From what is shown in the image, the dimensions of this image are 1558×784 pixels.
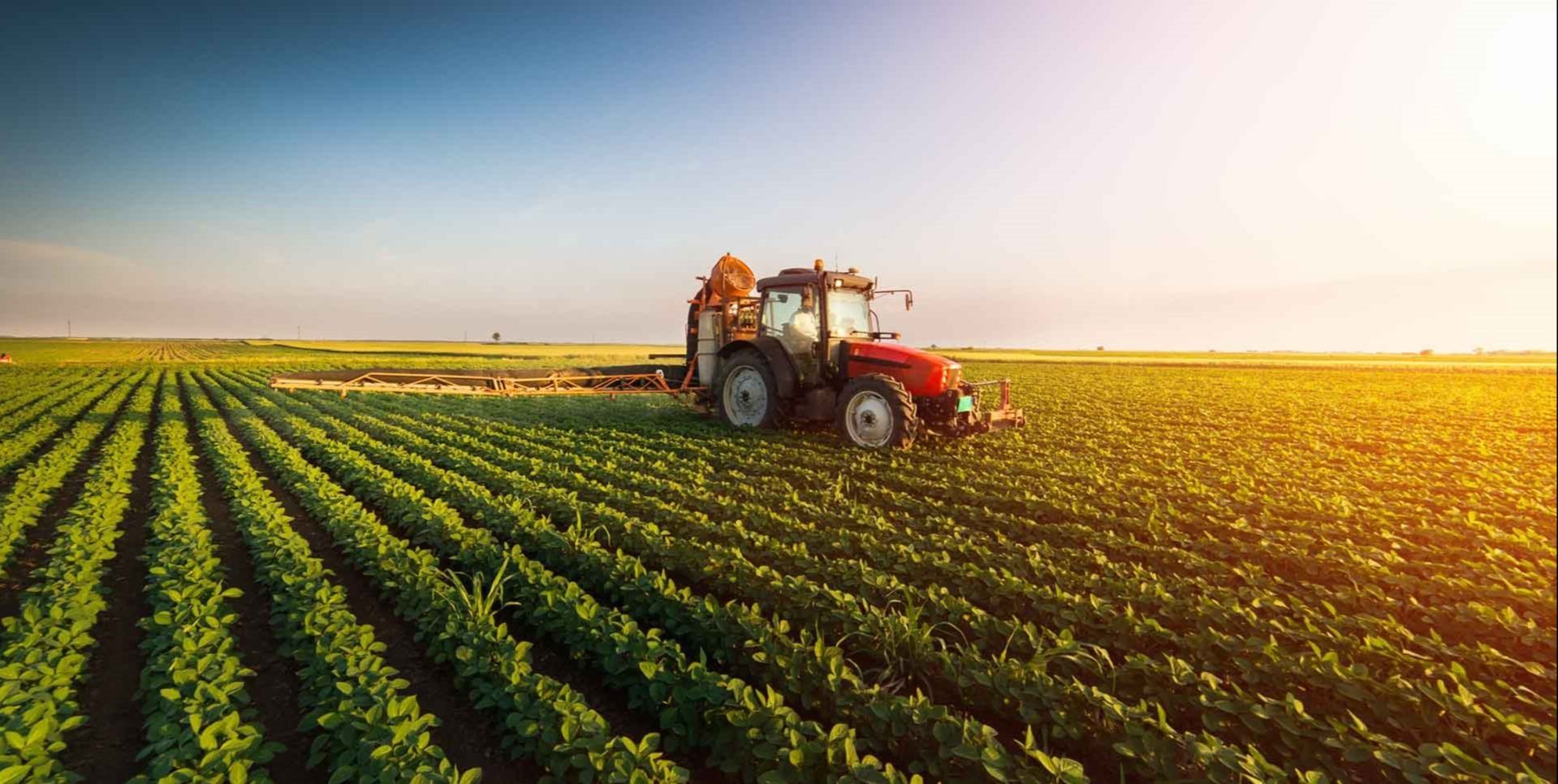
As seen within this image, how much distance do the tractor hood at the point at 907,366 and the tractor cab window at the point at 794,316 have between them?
0.64 metres

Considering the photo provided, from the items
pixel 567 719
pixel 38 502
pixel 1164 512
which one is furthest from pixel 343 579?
pixel 1164 512

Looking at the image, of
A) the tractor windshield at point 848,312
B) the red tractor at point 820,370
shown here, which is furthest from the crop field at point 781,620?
the tractor windshield at point 848,312

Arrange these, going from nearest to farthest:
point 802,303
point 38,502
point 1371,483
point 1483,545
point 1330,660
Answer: point 1330,660 → point 1483,545 → point 38,502 → point 1371,483 → point 802,303

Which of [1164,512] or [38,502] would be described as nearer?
[1164,512]

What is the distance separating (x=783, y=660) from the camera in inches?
127

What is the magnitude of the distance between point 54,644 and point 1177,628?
6.85 m

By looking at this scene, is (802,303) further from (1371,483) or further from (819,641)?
(1371,483)

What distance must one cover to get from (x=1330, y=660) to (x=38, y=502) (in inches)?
455

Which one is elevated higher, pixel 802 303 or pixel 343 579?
pixel 802 303

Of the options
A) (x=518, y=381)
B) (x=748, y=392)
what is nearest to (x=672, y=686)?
(x=748, y=392)

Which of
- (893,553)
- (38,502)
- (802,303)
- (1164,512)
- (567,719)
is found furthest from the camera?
(802,303)

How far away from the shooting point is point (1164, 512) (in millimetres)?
5996

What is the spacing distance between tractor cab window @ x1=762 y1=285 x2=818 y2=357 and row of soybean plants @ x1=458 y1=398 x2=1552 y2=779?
3894 mm

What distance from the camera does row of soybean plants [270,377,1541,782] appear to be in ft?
7.92
